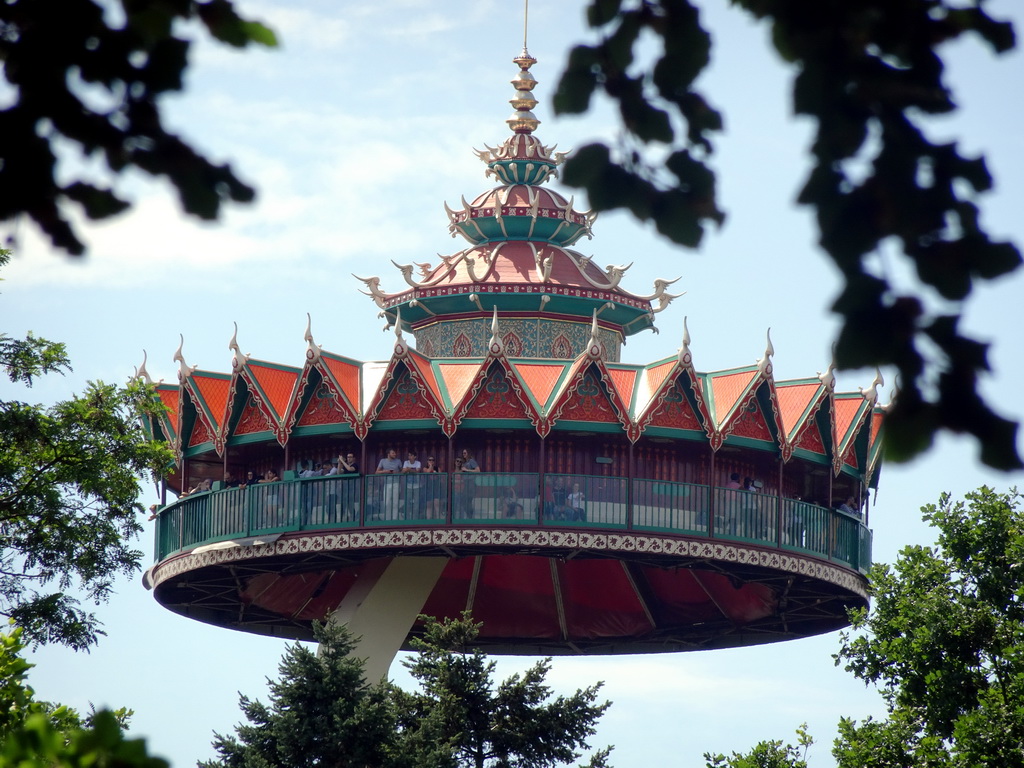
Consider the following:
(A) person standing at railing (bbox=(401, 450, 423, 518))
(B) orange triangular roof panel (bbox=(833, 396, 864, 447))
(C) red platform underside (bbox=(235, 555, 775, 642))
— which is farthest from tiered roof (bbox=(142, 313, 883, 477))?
(C) red platform underside (bbox=(235, 555, 775, 642))

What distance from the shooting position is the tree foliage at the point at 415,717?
26.2 meters

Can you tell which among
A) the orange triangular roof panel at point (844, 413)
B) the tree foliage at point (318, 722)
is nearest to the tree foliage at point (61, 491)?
the tree foliage at point (318, 722)

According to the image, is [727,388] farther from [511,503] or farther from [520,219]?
[520,219]

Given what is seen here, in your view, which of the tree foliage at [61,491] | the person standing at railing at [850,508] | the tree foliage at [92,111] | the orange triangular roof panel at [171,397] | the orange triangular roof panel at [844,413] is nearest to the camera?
the tree foliage at [92,111]

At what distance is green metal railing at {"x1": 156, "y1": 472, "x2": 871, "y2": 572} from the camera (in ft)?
102

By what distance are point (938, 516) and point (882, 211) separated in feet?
79.3

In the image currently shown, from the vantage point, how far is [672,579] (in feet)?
120

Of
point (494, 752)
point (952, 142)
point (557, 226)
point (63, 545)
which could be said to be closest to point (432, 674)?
point (494, 752)

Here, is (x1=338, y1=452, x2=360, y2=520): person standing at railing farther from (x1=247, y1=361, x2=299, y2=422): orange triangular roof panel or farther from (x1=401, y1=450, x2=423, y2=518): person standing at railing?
(x1=247, y1=361, x2=299, y2=422): orange triangular roof panel

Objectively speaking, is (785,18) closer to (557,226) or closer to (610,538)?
(610,538)

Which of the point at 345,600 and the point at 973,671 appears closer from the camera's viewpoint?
the point at 973,671

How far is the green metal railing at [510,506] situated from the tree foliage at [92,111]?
26.0 m

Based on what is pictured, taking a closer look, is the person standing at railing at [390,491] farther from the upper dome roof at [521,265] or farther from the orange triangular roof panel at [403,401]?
the upper dome roof at [521,265]

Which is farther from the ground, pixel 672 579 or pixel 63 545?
pixel 672 579
